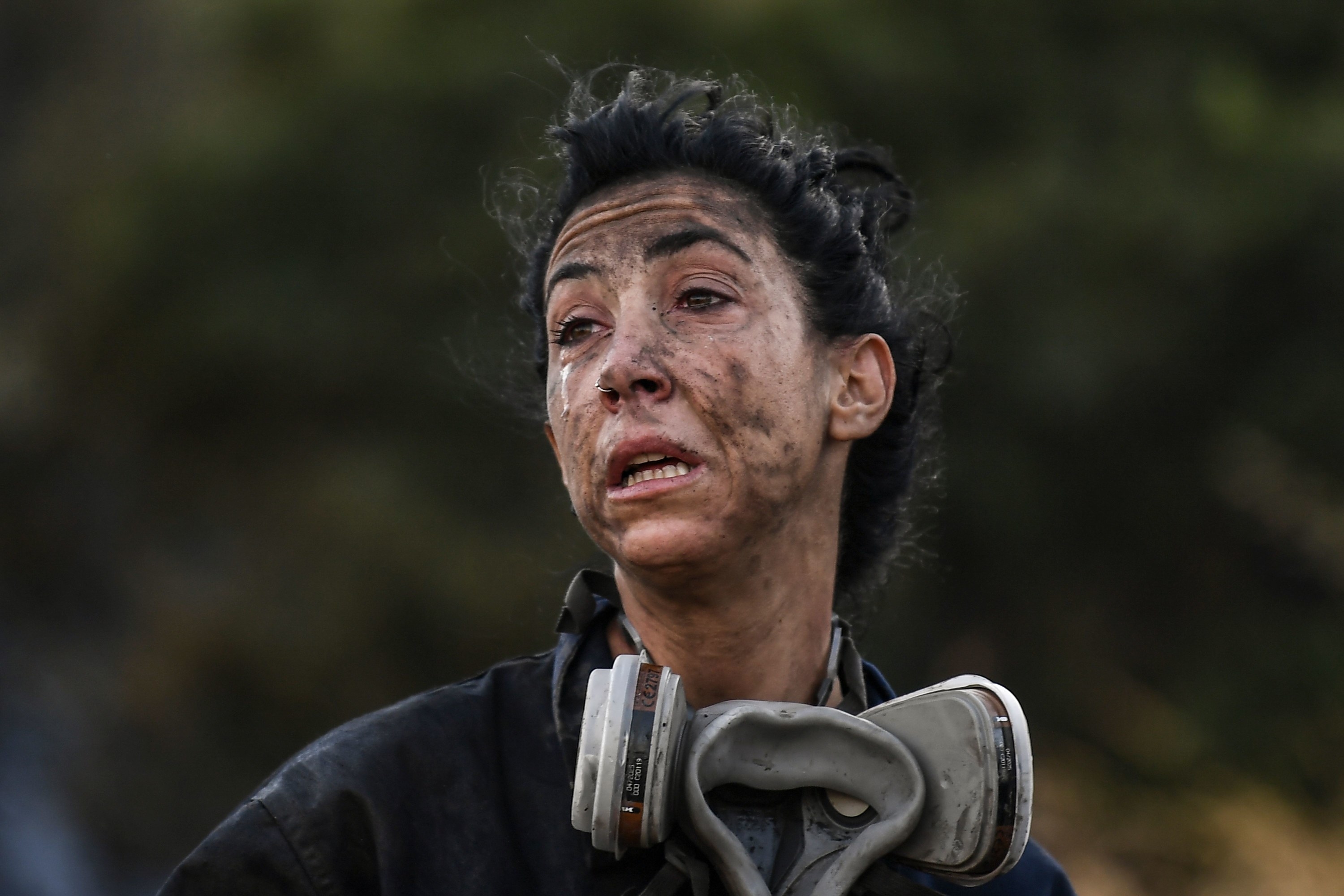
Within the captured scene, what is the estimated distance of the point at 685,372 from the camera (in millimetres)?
2324

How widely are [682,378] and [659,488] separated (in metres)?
0.18

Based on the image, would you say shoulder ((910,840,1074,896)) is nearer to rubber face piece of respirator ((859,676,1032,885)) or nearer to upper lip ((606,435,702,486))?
rubber face piece of respirator ((859,676,1032,885))

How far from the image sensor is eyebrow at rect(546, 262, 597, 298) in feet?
8.16

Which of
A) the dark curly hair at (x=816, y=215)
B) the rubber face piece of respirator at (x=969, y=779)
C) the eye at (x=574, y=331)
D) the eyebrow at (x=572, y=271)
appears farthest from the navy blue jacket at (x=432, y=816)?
the dark curly hair at (x=816, y=215)

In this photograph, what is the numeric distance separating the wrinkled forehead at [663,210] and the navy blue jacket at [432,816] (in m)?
0.77

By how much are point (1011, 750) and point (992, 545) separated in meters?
6.00

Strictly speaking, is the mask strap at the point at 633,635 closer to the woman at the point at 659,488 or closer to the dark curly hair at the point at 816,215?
the woman at the point at 659,488

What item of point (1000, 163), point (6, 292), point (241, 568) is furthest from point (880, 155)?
point (6, 292)

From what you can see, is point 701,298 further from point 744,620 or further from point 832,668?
point 832,668

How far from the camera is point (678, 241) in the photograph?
245cm

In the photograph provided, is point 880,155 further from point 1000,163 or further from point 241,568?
point 241,568

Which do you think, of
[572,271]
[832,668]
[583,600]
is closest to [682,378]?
A: [572,271]

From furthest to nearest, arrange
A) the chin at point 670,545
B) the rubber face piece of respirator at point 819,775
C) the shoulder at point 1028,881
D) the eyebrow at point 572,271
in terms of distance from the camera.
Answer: the eyebrow at point 572,271, the shoulder at point 1028,881, the chin at point 670,545, the rubber face piece of respirator at point 819,775

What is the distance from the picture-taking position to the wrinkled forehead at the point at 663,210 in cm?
251
